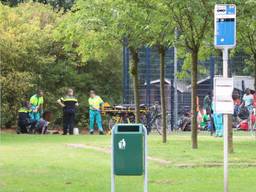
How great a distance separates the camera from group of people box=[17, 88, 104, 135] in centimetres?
2823

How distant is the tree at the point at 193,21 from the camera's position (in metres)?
17.2

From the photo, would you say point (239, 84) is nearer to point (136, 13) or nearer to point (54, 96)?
point (54, 96)

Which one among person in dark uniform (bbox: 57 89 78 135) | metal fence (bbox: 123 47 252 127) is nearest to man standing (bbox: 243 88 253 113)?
metal fence (bbox: 123 47 252 127)

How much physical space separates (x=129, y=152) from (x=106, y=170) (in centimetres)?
402

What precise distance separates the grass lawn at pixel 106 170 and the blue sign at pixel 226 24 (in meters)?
2.47

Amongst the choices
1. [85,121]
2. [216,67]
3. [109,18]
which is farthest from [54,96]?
[109,18]

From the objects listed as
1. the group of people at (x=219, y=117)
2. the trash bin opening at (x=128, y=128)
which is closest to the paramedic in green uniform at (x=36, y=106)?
the group of people at (x=219, y=117)

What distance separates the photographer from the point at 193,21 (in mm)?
18266

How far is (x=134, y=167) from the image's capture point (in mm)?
9953

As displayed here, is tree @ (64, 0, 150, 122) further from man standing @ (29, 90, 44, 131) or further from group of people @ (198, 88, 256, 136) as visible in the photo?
man standing @ (29, 90, 44, 131)

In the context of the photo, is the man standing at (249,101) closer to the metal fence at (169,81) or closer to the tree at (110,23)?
the metal fence at (169,81)

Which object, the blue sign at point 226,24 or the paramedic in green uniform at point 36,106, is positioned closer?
the blue sign at point 226,24

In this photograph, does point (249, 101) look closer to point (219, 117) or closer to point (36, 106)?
point (219, 117)

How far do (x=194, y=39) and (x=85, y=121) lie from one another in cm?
1521
